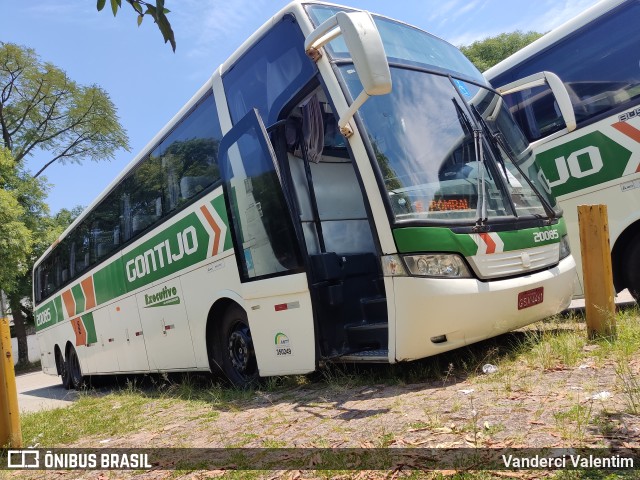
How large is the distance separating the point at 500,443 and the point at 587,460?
468 mm

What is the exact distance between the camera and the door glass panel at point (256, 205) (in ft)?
17.7

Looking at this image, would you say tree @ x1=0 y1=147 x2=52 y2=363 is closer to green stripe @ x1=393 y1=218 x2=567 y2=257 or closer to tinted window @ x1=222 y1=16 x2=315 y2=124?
tinted window @ x1=222 y1=16 x2=315 y2=124

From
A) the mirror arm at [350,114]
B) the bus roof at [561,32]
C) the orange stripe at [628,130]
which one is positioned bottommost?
the orange stripe at [628,130]

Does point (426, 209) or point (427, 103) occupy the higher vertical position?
point (427, 103)

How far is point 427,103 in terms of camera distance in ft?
16.7

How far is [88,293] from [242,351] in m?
6.13

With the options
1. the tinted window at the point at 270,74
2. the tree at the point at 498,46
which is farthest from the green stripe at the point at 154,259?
the tree at the point at 498,46

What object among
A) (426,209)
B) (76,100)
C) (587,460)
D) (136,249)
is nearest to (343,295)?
(426,209)

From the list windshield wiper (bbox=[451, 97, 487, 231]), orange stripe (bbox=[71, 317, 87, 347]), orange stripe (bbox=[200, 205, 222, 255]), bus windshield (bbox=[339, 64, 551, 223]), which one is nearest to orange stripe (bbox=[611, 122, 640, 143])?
bus windshield (bbox=[339, 64, 551, 223])

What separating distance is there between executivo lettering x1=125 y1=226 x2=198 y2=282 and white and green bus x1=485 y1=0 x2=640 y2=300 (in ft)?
14.3

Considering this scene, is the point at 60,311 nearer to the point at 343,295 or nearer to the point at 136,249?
the point at 136,249

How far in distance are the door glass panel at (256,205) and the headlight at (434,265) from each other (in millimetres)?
1245

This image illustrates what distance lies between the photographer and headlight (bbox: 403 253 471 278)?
4461mm

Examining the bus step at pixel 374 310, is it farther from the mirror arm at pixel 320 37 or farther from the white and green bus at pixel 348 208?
the mirror arm at pixel 320 37
